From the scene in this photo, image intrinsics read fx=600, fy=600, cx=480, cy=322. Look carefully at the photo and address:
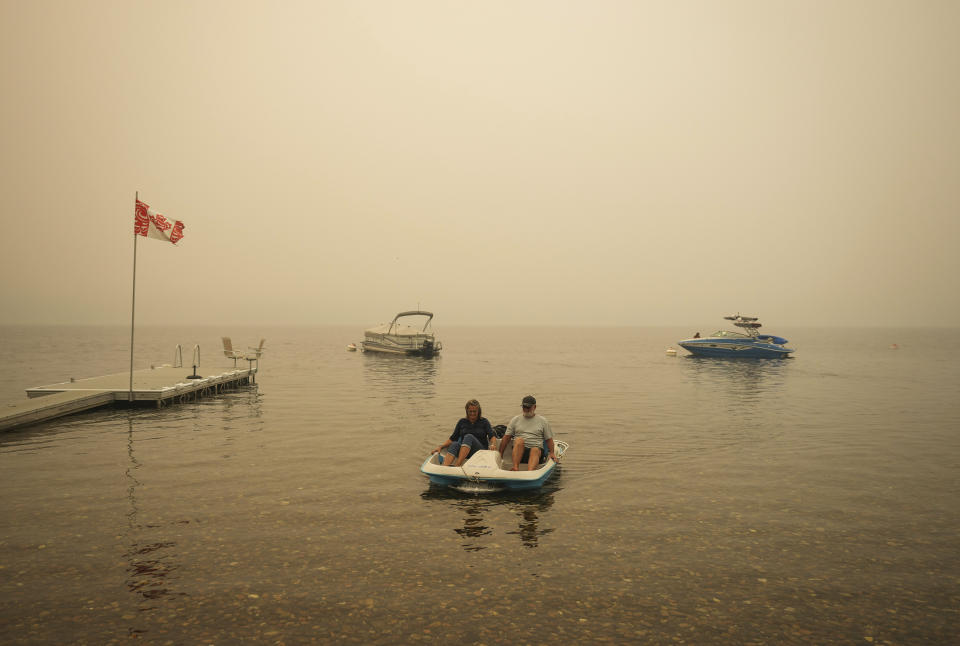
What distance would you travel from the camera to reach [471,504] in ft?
43.5

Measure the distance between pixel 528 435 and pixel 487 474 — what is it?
1786 mm

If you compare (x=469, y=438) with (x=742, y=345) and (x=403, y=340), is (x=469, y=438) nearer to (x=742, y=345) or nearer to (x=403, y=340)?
(x=403, y=340)

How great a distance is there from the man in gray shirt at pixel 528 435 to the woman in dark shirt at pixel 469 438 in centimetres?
52

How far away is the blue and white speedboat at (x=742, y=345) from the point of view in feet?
241

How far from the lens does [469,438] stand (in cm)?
1489

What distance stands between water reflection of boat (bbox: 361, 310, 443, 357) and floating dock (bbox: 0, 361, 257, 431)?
114ft

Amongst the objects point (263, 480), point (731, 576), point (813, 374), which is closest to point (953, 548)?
point (731, 576)

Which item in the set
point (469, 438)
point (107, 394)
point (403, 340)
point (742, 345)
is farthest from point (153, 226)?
point (742, 345)

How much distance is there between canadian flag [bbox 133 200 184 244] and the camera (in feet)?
76.6

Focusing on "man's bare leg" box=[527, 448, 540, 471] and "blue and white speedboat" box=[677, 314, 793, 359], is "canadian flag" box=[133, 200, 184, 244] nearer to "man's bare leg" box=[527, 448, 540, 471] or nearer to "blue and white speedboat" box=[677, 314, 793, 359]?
"man's bare leg" box=[527, 448, 540, 471]

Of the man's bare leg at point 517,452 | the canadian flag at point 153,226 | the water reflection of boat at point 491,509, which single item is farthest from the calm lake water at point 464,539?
the canadian flag at point 153,226

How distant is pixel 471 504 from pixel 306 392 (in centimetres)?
2718

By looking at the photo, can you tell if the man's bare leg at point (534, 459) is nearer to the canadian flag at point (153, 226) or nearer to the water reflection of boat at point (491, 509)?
the water reflection of boat at point (491, 509)

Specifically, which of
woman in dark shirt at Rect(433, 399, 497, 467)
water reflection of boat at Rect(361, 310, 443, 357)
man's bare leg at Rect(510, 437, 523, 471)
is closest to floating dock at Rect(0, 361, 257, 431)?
woman in dark shirt at Rect(433, 399, 497, 467)
